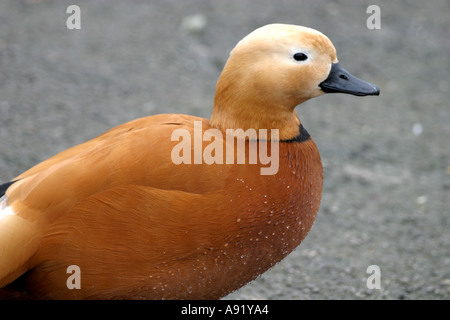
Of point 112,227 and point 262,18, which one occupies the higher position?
point 262,18

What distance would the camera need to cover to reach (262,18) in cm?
647

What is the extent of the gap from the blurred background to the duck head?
50.8 inches

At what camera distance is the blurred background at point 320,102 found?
3.82 meters

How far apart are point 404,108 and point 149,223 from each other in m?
3.82

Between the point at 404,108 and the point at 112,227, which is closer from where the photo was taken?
the point at 112,227

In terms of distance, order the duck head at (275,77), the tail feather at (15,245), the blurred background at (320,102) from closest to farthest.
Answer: the tail feather at (15,245) → the duck head at (275,77) → the blurred background at (320,102)

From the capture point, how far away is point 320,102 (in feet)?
18.4

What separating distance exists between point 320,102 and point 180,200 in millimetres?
3497

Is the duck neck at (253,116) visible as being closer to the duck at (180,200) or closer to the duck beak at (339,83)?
the duck at (180,200)

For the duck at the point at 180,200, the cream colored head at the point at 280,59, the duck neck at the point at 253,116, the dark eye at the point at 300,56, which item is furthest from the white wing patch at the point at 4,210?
the dark eye at the point at 300,56
